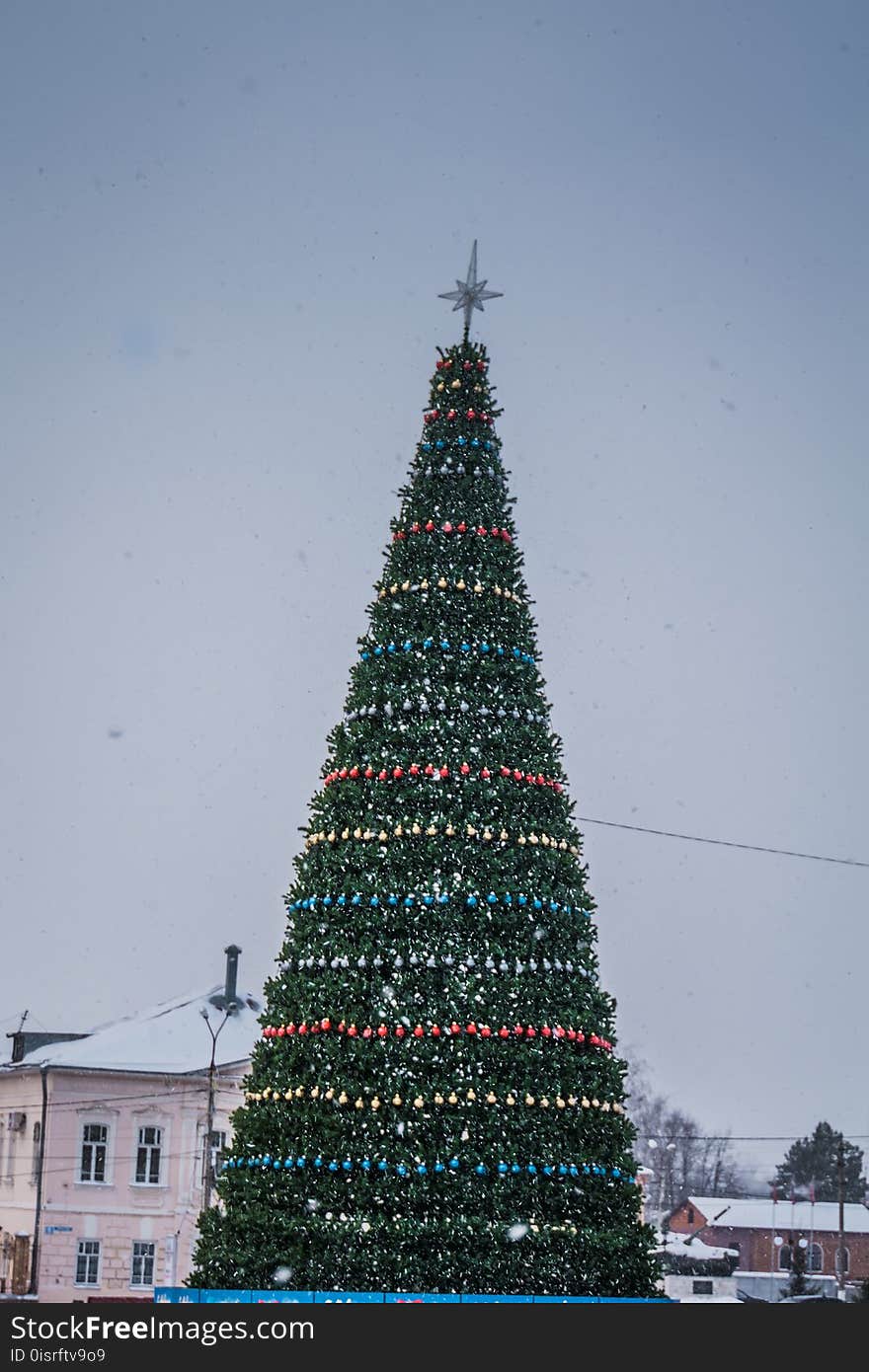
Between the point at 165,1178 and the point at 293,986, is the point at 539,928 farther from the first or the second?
the point at 165,1178

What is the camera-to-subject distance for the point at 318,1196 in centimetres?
948

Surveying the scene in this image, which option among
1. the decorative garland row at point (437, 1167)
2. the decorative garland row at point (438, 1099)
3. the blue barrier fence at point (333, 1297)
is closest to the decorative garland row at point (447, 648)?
the decorative garland row at point (438, 1099)

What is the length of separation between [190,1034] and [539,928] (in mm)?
16331

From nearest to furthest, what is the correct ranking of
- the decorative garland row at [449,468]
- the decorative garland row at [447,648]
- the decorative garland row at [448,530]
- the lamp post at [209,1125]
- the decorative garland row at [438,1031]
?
1. the decorative garland row at [438,1031]
2. the decorative garland row at [447,648]
3. the decorative garland row at [448,530]
4. the decorative garland row at [449,468]
5. the lamp post at [209,1125]

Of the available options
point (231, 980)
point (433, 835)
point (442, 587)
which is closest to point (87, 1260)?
point (231, 980)

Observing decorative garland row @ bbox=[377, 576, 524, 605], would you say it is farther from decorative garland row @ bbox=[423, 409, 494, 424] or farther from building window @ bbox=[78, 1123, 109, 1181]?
building window @ bbox=[78, 1123, 109, 1181]

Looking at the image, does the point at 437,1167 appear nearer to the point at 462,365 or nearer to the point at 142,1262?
the point at 462,365

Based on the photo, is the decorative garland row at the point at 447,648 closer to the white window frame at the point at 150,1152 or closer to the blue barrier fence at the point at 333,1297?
the blue barrier fence at the point at 333,1297

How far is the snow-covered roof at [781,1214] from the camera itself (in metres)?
42.1

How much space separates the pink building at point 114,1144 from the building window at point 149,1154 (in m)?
0.02

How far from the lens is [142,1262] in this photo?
78.6ft

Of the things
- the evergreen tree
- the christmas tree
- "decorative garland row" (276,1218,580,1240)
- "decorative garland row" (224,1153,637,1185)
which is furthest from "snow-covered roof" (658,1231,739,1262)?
"decorative garland row" (276,1218,580,1240)

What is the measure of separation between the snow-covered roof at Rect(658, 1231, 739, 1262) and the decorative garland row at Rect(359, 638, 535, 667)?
30281 millimetres

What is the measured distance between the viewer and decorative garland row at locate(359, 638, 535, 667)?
10.6 m
